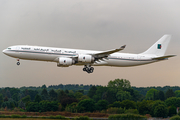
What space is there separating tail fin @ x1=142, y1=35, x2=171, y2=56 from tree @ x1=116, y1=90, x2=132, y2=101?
54.7 m

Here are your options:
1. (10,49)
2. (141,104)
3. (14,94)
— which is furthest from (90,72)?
(14,94)

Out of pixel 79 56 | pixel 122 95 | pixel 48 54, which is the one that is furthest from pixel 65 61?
pixel 122 95

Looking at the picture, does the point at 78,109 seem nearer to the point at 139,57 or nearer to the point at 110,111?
the point at 110,111

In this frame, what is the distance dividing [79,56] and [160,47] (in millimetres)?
22109

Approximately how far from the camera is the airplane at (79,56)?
174 feet

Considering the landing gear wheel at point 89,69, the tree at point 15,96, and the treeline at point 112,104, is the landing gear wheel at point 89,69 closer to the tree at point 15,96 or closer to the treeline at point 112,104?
the treeline at point 112,104

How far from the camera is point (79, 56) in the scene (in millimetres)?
53531

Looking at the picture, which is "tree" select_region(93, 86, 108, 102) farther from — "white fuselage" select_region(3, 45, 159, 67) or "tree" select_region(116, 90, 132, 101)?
"white fuselage" select_region(3, 45, 159, 67)

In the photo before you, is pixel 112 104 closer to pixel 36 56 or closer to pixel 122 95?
pixel 122 95

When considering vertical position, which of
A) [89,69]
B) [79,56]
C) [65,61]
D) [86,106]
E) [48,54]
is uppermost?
[48,54]

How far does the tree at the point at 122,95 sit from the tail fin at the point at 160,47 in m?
54.7

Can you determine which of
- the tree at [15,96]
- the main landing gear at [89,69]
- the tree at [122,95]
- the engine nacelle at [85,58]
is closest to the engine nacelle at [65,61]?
the engine nacelle at [85,58]

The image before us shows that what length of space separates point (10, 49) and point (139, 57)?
27.5 metres

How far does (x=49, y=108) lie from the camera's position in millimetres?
84500
